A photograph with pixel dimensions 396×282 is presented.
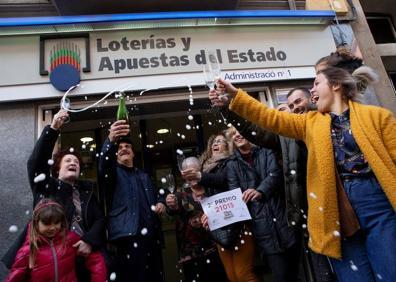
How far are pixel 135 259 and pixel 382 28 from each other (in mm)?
7712

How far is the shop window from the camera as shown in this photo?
26.5 ft

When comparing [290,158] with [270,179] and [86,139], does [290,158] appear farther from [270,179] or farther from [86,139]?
[86,139]

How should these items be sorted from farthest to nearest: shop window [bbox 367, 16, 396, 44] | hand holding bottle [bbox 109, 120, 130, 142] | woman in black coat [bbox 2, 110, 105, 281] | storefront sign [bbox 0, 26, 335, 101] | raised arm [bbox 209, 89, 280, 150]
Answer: shop window [bbox 367, 16, 396, 44] → storefront sign [bbox 0, 26, 335, 101] → hand holding bottle [bbox 109, 120, 130, 142] → woman in black coat [bbox 2, 110, 105, 281] → raised arm [bbox 209, 89, 280, 150]

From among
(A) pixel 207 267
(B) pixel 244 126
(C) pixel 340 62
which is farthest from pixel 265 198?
(C) pixel 340 62

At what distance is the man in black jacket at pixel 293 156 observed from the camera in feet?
9.66

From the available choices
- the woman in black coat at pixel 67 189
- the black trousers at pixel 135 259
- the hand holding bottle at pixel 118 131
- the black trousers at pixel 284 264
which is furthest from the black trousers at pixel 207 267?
the hand holding bottle at pixel 118 131

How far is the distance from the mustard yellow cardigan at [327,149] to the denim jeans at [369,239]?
0.28 ft

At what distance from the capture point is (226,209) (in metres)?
3.66

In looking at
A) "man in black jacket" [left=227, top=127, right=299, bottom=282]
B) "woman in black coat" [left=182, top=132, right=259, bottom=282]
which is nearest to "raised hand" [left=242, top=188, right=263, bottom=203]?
"man in black jacket" [left=227, top=127, right=299, bottom=282]

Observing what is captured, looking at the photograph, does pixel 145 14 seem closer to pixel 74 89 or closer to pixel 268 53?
pixel 74 89

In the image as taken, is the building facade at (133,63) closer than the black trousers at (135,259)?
No

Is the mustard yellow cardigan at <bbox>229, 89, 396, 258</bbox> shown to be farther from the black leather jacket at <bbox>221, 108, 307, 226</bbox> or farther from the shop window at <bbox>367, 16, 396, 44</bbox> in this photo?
the shop window at <bbox>367, 16, 396, 44</bbox>

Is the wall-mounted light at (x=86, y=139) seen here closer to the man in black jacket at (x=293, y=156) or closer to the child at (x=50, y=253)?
the child at (x=50, y=253)

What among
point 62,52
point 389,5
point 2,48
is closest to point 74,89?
point 62,52
